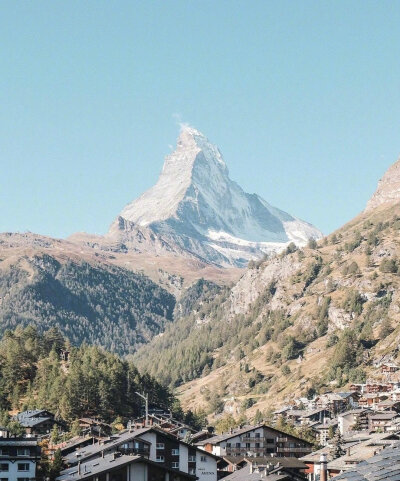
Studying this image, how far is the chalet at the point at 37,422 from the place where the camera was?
609ft

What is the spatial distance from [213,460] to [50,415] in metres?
71.9

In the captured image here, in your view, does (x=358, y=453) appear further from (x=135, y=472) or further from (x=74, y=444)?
(x=74, y=444)

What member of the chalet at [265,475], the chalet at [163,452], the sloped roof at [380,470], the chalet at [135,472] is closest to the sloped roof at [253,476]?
the chalet at [265,475]

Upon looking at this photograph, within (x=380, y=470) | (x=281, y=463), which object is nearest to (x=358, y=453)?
(x=281, y=463)

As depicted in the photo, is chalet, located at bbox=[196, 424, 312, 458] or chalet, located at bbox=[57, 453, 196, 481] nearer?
chalet, located at bbox=[57, 453, 196, 481]

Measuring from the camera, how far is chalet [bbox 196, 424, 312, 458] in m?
167

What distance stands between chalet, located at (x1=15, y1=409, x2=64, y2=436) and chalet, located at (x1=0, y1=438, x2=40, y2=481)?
68.3 m

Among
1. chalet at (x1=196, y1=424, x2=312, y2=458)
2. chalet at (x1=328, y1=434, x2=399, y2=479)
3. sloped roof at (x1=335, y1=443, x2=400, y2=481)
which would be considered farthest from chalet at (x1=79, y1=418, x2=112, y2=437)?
sloped roof at (x1=335, y1=443, x2=400, y2=481)

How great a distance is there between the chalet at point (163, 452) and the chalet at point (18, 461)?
12.2m

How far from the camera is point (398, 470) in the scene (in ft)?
123

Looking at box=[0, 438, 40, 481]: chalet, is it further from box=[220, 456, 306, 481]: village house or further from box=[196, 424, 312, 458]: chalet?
box=[196, 424, 312, 458]: chalet

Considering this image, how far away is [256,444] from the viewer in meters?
169

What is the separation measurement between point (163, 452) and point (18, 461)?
24.2 meters

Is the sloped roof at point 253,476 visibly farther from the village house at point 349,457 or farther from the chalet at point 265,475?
the village house at point 349,457
